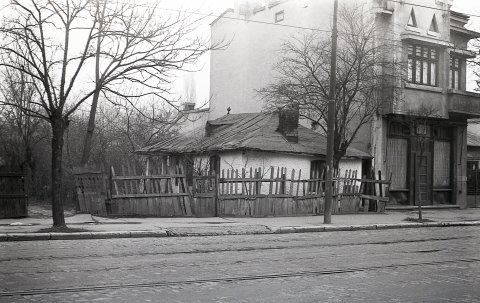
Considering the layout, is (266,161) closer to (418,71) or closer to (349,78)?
(349,78)

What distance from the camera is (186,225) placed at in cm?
1736

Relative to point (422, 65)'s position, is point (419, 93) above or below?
below

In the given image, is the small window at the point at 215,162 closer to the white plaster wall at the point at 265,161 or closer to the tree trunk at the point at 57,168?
the white plaster wall at the point at 265,161

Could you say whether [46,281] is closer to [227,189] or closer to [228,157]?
[227,189]

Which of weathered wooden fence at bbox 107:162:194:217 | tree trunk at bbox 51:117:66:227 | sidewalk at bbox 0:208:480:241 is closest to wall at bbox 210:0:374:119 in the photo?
sidewalk at bbox 0:208:480:241

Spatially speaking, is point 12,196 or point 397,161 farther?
point 397,161

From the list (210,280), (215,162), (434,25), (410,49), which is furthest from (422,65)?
(210,280)

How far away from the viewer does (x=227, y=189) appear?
841 inches

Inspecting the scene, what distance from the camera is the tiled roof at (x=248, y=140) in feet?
85.7

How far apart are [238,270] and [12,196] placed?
10.7 meters

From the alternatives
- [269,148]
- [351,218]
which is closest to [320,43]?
[269,148]

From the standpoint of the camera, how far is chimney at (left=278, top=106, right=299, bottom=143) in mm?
27531

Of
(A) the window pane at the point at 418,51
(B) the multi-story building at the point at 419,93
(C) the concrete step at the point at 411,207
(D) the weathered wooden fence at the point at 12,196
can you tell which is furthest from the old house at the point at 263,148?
(D) the weathered wooden fence at the point at 12,196

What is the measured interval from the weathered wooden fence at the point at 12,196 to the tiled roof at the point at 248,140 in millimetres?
9608
